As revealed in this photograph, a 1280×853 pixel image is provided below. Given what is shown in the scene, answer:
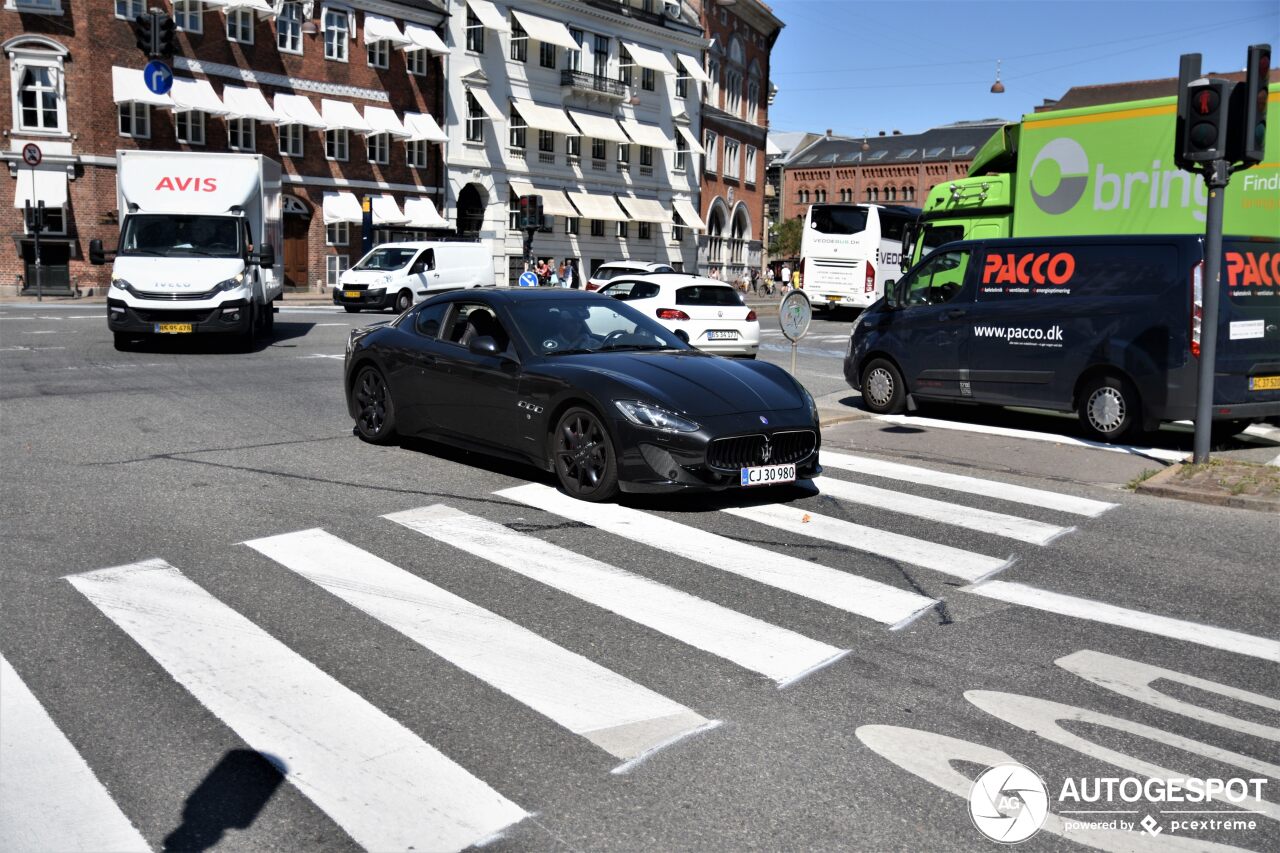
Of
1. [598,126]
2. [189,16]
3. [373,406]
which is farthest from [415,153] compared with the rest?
[373,406]

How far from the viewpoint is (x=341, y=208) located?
46.2 metres

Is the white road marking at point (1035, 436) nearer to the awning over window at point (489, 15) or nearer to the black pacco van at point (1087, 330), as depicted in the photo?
the black pacco van at point (1087, 330)

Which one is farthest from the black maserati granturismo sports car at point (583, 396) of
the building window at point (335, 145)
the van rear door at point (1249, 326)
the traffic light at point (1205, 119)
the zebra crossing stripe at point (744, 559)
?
the building window at point (335, 145)

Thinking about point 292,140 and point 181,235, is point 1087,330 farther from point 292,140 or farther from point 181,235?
point 292,140

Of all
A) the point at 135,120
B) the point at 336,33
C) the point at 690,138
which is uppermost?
the point at 336,33

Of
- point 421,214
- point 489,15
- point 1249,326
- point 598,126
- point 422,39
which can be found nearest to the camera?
point 1249,326

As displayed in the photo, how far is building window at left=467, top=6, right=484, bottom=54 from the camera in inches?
2008

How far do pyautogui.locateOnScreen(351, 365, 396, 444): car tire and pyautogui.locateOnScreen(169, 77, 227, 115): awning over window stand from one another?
→ 3339 centimetres

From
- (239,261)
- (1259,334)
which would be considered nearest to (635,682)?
(1259,334)

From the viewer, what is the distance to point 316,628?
5.55 m

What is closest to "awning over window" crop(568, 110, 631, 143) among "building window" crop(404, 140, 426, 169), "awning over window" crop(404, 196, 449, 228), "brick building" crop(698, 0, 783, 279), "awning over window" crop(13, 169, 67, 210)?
"building window" crop(404, 140, 426, 169)

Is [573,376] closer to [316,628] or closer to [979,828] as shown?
[316,628]

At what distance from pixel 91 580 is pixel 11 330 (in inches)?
Answer: 740

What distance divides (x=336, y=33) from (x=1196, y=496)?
4286cm
